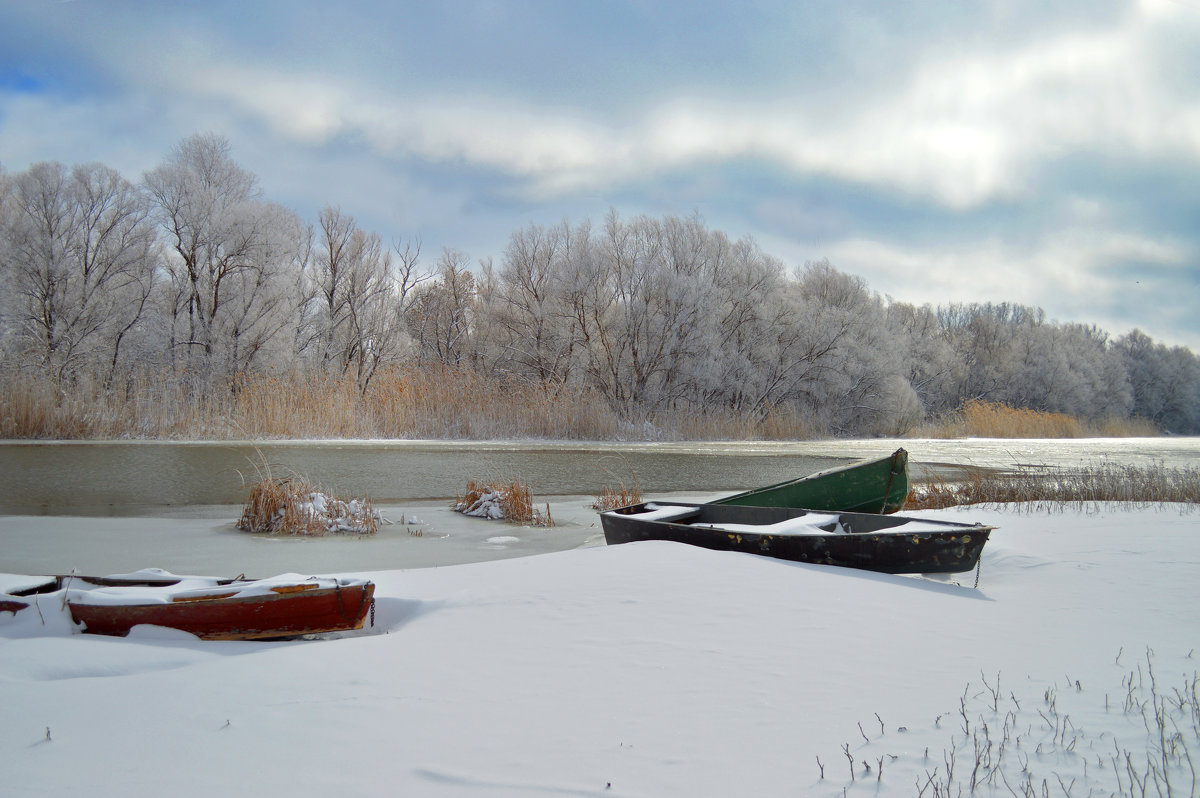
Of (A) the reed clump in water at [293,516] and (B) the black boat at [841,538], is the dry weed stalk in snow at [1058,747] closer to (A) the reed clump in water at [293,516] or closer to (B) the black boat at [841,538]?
(B) the black boat at [841,538]

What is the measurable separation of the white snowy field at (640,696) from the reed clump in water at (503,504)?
5.25 metres

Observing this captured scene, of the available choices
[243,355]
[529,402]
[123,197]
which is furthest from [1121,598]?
[123,197]

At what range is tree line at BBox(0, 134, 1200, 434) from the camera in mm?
25109

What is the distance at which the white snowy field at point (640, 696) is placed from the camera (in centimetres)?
240

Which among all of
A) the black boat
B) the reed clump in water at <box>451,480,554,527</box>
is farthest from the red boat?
the reed clump in water at <box>451,480,554,527</box>

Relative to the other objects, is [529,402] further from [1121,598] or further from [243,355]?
[1121,598]

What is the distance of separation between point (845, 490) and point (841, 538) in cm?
254

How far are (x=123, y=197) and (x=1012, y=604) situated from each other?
1169 inches

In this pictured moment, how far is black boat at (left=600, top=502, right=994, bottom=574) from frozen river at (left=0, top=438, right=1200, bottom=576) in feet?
5.90

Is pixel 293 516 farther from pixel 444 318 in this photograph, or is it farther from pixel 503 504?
pixel 444 318

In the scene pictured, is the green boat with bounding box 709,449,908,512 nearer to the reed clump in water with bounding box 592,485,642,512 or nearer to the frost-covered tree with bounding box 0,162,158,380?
the reed clump in water with bounding box 592,485,642,512

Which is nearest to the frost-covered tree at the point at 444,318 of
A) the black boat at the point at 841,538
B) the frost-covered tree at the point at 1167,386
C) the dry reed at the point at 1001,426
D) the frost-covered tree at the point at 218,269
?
the frost-covered tree at the point at 218,269

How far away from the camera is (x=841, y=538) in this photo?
5.69 m

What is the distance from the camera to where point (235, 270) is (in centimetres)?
2733
